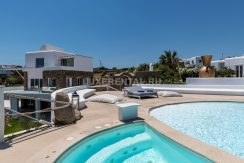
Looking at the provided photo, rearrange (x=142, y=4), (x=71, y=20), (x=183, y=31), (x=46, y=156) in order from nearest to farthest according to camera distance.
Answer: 1. (x=46, y=156)
2. (x=142, y=4)
3. (x=71, y=20)
4. (x=183, y=31)

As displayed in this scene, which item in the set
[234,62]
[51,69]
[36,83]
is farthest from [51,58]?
[234,62]

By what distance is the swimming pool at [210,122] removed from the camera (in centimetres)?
818

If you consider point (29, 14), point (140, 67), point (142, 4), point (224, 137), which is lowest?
point (224, 137)

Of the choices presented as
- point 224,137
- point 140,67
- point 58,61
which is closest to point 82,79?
point 58,61

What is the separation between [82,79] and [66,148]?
118 feet

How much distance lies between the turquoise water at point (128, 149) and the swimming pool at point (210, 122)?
143cm

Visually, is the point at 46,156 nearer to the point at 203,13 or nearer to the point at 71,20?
the point at 71,20

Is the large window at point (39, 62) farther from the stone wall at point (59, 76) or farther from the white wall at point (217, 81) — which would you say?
the white wall at point (217, 81)

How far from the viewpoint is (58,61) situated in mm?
38531

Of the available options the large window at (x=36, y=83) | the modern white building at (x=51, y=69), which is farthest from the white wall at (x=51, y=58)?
the large window at (x=36, y=83)

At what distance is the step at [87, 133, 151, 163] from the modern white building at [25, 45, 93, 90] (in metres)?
28.9

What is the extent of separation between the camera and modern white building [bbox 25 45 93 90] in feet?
120

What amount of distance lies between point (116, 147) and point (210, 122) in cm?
543

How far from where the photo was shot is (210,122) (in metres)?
11.4
